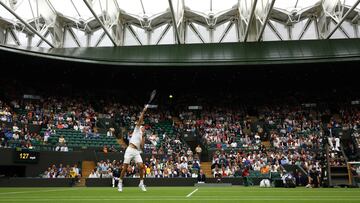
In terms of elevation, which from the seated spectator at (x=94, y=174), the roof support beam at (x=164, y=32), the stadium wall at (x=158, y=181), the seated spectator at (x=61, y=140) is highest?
the roof support beam at (x=164, y=32)

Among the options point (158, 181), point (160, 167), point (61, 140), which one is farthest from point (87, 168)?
point (158, 181)

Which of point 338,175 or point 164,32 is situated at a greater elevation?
point 164,32

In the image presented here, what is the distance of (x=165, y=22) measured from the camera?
37906 millimetres

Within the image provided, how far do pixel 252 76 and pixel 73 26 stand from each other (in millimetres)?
19893

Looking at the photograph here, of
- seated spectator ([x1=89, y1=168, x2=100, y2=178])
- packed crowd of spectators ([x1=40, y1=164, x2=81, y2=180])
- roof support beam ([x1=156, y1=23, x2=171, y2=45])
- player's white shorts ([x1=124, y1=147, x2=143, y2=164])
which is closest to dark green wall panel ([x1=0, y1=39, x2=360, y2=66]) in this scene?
roof support beam ([x1=156, y1=23, x2=171, y2=45])

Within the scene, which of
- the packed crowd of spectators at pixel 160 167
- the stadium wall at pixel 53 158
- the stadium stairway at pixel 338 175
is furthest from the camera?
the packed crowd of spectators at pixel 160 167

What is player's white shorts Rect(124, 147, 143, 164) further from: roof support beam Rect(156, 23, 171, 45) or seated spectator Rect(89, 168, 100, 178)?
roof support beam Rect(156, 23, 171, 45)

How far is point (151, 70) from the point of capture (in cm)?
3341

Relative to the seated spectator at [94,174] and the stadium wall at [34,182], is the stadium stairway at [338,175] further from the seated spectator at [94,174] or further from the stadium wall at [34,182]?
the stadium wall at [34,182]

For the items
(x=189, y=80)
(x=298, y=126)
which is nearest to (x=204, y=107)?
(x=189, y=80)

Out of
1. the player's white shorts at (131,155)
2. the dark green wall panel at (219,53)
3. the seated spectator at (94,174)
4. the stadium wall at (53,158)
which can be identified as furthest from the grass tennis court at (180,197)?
the dark green wall panel at (219,53)

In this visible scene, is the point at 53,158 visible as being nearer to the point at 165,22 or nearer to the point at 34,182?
the point at 34,182

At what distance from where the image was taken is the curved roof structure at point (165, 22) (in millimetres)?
33750

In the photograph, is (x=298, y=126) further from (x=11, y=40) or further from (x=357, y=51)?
(x=11, y=40)
